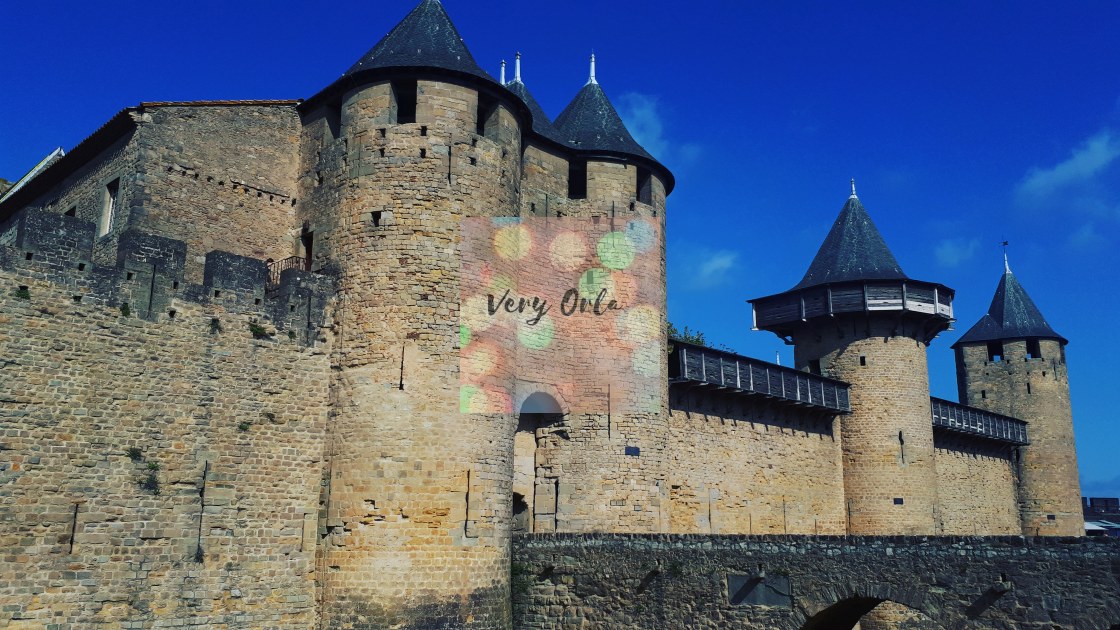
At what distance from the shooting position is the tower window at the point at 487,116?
17.4m

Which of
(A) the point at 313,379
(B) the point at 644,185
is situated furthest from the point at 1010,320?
(A) the point at 313,379

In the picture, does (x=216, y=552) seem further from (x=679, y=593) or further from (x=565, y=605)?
(x=679, y=593)

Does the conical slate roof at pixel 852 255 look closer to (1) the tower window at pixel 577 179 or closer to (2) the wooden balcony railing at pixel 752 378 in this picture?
(2) the wooden balcony railing at pixel 752 378

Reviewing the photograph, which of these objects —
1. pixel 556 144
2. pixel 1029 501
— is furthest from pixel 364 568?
pixel 1029 501

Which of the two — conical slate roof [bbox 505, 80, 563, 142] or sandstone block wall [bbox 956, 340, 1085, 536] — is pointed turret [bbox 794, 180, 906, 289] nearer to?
conical slate roof [bbox 505, 80, 563, 142]

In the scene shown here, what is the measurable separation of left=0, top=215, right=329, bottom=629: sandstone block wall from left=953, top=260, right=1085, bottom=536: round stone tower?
2915 cm

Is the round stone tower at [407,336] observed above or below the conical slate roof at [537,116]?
below

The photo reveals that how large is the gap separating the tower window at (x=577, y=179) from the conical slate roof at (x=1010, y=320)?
73.1ft

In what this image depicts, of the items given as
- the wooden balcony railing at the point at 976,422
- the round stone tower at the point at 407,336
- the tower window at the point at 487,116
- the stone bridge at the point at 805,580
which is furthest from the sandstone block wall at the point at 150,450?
the wooden balcony railing at the point at 976,422

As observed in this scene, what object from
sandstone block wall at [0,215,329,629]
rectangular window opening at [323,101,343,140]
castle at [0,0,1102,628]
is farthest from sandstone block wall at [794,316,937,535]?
sandstone block wall at [0,215,329,629]

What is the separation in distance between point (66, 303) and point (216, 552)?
161 inches

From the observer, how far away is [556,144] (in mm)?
20141

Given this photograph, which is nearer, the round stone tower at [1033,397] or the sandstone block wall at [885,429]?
the sandstone block wall at [885,429]

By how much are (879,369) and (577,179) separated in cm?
1123
